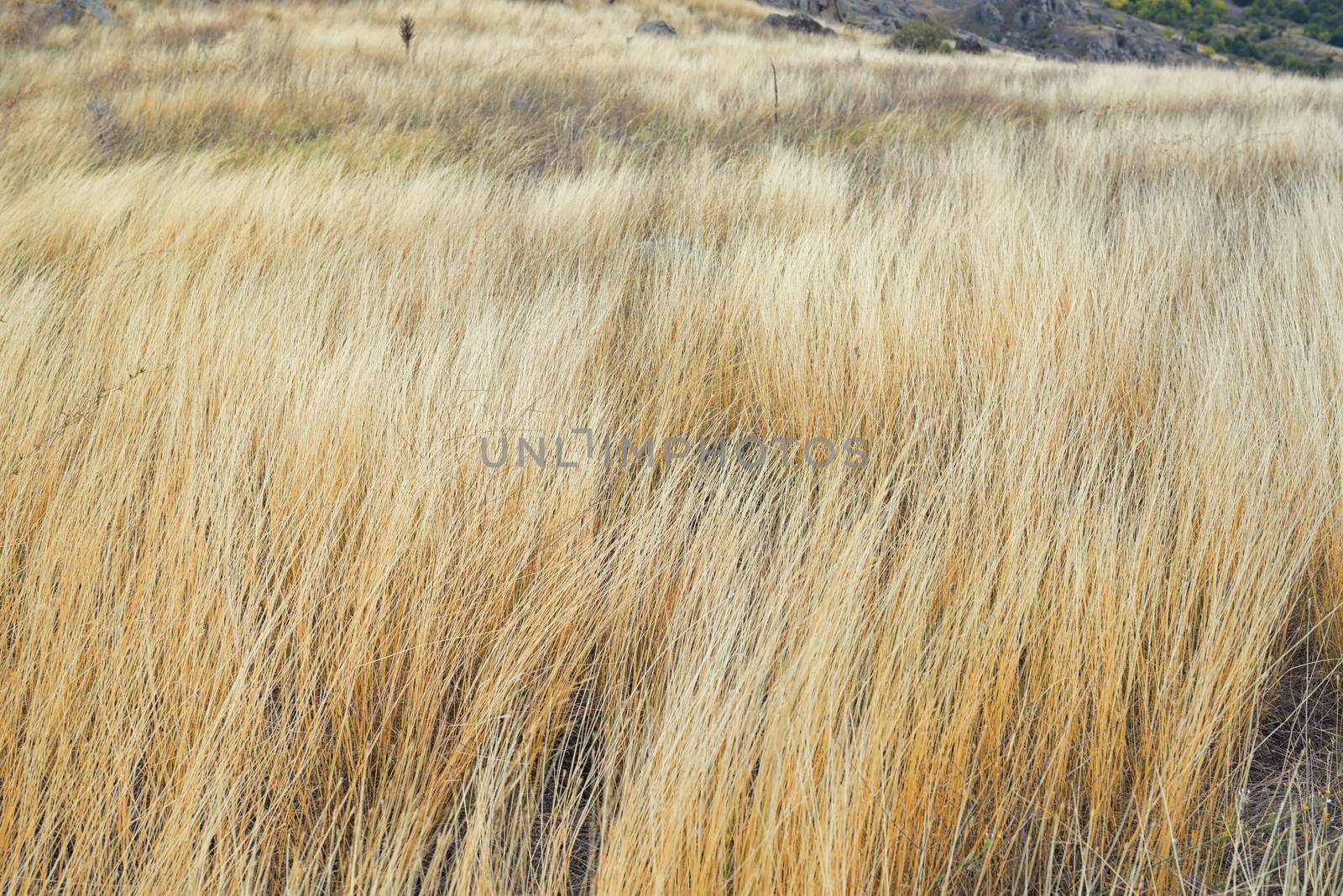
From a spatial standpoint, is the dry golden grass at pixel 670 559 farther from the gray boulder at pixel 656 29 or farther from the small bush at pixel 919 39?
the small bush at pixel 919 39

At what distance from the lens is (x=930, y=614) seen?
4.09 feet

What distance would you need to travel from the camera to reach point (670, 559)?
1.31 metres

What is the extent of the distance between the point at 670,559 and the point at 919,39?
19.6 metres

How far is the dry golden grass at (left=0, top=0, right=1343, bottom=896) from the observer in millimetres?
908

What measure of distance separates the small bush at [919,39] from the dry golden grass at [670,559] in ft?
54.3

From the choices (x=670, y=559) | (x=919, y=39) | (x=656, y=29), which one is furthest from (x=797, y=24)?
(x=670, y=559)

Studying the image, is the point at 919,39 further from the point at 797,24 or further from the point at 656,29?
the point at 656,29

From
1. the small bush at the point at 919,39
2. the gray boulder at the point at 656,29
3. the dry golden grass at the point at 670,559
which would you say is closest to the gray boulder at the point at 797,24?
the small bush at the point at 919,39

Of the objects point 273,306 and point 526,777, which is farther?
point 273,306

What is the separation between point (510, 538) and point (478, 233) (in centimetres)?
210

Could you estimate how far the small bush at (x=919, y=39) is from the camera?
17047 mm

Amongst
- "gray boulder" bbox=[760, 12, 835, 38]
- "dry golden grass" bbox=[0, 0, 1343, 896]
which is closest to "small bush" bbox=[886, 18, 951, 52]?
"gray boulder" bbox=[760, 12, 835, 38]

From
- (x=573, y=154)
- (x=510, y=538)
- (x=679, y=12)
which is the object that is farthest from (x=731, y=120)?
(x=679, y=12)

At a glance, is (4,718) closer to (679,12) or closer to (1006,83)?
(1006,83)
